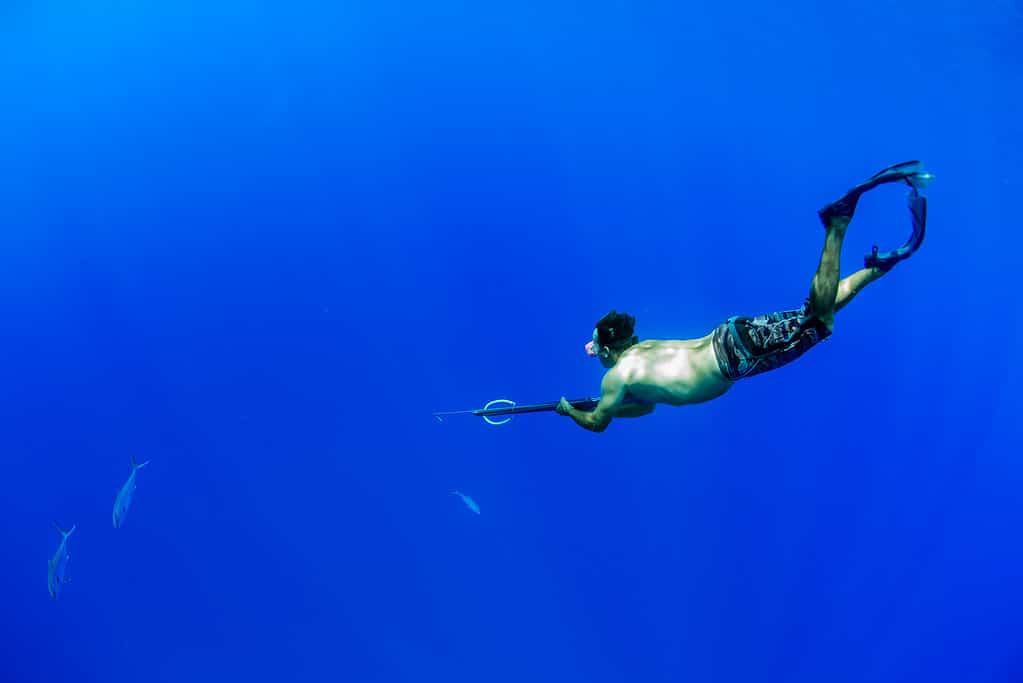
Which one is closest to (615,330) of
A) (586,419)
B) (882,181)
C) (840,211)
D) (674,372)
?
(674,372)

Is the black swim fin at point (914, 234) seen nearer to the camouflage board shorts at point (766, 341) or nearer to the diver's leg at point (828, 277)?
the diver's leg at point (828, 277)

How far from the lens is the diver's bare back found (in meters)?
3.64

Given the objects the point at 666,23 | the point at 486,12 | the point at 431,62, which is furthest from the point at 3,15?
the point at 666,23

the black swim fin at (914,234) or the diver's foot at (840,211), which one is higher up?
the diver's foot at (840,211)

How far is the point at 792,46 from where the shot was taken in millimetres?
7934

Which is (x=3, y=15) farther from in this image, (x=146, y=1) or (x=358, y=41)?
(x=358, y=41)

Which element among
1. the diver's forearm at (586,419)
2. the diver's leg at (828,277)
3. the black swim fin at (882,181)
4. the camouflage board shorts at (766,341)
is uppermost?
the black swim fin at (882,181)

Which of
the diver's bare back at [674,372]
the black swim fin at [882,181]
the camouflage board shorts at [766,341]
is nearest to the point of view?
the black swim fin at [882,181]

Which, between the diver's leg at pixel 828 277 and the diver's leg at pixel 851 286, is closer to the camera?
the diver's leg at pixel 828 277

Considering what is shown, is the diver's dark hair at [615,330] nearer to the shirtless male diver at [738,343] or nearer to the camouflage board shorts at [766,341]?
the shirtless male diver at [738,343]

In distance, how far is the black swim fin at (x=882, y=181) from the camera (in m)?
3.15

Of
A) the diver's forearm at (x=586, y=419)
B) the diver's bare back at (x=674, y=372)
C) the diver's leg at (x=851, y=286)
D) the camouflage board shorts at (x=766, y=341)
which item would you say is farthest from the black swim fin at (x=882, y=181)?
the diver's forearm at (x=586, y=419)

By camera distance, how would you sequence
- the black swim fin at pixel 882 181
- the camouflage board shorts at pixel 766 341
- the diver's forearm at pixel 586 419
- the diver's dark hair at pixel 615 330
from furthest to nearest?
the diver's forearm at pixel 586 419 < the diver's dark hair at pixel 615 330 < the camouflage board shorts at pixel 766 341 < the black swim fin at pixel 882 181

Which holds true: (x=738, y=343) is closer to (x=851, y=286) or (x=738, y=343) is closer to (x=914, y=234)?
(x=851, y=286)
